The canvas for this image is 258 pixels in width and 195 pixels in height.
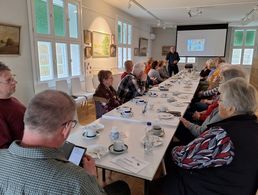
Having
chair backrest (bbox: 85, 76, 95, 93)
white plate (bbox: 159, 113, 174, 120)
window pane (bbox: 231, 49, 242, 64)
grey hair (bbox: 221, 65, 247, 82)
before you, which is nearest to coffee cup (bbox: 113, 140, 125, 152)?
white plate (bbox: 159, 113, 174, 120)

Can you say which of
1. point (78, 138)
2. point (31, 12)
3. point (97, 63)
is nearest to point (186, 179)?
point (78, 138)

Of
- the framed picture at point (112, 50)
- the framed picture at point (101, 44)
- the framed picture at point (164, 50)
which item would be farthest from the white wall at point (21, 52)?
the framed picture at point (164, 50)

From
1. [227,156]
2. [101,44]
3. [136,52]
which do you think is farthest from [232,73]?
[136,52]

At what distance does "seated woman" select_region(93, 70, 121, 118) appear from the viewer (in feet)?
8.90

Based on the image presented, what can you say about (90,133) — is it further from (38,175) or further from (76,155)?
(38,175)

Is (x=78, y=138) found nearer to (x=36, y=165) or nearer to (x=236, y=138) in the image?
(x=36, y=165)

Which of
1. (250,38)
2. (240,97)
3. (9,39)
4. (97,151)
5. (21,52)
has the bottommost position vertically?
(97,151)

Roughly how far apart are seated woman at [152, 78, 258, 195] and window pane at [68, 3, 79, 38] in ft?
14.6

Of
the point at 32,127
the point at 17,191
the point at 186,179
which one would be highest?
the point at 32,127

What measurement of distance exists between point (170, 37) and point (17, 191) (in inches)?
476

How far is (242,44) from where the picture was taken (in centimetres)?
1079

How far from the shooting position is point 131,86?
3.21m

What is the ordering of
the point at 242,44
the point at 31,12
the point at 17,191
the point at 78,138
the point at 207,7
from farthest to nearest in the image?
the point at 242,44 → the point at 207,7 → the point at 31,12 → the point at 78,138 → the point at 17,191

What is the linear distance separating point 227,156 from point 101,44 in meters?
5.69
